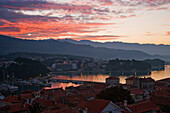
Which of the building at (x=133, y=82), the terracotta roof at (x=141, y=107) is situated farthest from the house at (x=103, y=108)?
the building at (x=133, y=82)

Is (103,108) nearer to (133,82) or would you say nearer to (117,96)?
(117,96)

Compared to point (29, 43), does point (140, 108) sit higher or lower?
lower

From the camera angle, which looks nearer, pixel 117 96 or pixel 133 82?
pixel 117 96

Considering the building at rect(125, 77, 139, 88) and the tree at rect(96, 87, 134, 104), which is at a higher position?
the tree at rect(96, 87, 134, 104)

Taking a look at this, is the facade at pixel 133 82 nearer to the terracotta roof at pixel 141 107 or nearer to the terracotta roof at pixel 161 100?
the terracotta roof at pixel 161 100

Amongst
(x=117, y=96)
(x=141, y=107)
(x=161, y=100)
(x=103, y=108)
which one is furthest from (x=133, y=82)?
(x=103, y=108)

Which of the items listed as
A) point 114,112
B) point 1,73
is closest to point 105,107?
point 114,112

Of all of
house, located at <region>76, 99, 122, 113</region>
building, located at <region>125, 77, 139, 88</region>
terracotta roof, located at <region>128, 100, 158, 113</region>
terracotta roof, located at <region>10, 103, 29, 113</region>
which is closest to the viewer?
house, located at <region>76, 99, 122, 113</region>

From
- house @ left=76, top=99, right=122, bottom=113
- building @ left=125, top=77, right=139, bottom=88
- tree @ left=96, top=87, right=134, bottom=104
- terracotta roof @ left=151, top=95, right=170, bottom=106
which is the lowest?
building @ left=125, top=77, right=139, bottom=88

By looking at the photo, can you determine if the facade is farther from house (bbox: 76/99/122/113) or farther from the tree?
house (bbox: 76/99/122/113)

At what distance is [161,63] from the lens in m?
97.9

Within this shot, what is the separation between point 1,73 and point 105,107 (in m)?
44.3

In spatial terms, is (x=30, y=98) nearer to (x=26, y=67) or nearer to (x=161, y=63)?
(x=26, y=67)

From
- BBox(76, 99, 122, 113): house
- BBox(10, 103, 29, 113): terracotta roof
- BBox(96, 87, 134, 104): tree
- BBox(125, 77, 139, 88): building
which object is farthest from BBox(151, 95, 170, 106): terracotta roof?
BBox(125, 77, 139, 88): building
